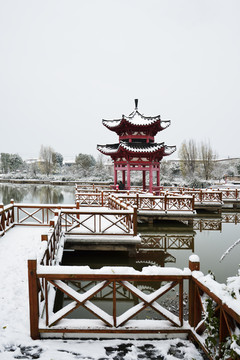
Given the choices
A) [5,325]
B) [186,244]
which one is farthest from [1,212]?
[186,244]

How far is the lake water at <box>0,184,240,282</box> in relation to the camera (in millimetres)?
7535

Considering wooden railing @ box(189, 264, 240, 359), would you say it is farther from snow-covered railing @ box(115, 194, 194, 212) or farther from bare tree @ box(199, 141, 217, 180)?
bare tree @ box(199, 141, 217, 180)

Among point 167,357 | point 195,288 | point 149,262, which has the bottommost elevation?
point 149,262

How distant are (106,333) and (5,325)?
1.38 metres

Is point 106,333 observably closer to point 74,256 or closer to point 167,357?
point 167,357

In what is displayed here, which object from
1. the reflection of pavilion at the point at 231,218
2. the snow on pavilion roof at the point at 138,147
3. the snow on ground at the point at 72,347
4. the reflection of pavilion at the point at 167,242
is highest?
the snow on pavilion roof at the point at 138,147

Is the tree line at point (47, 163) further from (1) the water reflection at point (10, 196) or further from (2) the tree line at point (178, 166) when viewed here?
(1) the water reflection at point (10, 196)

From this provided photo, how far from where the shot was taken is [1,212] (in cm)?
737

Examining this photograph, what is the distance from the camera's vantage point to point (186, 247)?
9.62 metres

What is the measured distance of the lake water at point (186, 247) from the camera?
7.54 meters

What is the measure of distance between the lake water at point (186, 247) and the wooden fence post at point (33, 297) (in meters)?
4.34

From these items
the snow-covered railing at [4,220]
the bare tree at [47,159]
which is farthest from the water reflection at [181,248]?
the bare tree at [47,159]

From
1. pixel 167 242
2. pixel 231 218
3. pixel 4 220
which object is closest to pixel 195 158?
pixel 231 218

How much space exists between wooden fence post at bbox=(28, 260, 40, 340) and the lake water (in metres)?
4.34
